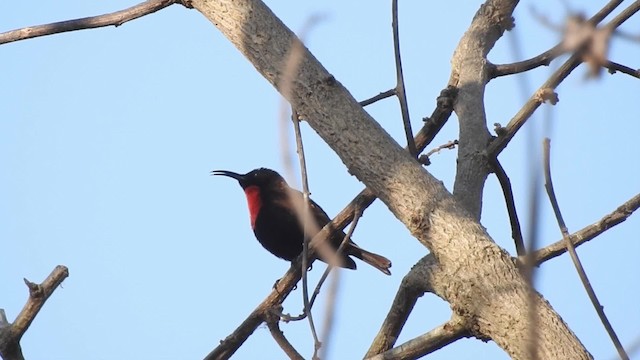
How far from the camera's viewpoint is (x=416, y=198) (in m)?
2.88

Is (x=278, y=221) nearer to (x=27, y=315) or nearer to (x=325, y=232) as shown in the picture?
(x=325, y=232)

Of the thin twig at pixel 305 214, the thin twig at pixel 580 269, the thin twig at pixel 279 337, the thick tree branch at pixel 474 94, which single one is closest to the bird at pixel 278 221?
the thick tree branch at pixel 474 94

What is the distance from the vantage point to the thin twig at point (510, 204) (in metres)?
3.20

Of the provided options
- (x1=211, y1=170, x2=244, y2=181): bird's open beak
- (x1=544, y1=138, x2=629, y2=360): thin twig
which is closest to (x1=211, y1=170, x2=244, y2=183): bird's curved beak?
(x1=211, y1=170, x2=244, y2=181): bird's open beak

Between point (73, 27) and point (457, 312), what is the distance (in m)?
2.07

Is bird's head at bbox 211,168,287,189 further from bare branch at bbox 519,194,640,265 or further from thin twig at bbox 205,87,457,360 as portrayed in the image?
bare branch at bbox 519,194,640,265

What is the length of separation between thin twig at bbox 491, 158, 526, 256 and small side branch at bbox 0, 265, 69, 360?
1717 mm

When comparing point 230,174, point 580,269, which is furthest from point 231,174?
point 580,269

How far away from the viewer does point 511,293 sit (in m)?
2.65

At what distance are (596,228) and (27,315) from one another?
1.85 m

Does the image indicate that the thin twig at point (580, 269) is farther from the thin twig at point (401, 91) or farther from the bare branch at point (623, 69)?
the bare branch at point (623, 69)

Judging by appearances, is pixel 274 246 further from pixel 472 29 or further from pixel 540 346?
pixel 540 346

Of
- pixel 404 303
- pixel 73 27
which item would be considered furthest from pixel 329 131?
pixel 73 27

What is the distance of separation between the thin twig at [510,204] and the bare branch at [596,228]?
0.27 m
